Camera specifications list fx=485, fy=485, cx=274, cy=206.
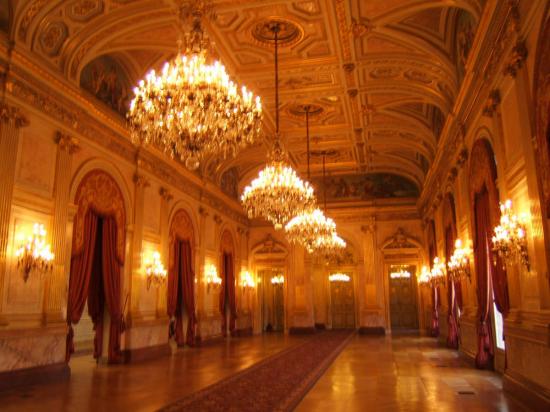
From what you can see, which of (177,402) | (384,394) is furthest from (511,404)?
(177,402)

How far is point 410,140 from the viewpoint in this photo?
14938 millimetres

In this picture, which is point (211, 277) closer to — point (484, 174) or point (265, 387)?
point (265, 387)

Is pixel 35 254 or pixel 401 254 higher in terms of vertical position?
pixel 401 254

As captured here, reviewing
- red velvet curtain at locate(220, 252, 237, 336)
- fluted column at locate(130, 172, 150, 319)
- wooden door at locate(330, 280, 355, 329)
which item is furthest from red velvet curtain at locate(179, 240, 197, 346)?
wooden door at locate(330, 280, 355, 329)

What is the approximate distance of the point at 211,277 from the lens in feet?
49.7

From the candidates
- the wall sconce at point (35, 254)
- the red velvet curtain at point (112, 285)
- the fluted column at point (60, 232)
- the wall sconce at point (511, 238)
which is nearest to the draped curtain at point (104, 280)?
the red velvet curtain at point (112, 285)

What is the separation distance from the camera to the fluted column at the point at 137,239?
10.7m

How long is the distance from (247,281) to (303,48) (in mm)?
11258

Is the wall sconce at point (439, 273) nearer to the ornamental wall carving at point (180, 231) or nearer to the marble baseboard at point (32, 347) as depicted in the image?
the ornamental wall carving at point (180, 231)

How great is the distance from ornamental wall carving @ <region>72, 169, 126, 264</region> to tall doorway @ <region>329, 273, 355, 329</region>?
12311mm

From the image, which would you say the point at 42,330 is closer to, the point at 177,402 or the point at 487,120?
the point at 177,402

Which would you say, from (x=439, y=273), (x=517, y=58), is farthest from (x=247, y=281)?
(x=517, y=58)

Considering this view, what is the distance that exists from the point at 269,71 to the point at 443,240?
22.3 ft

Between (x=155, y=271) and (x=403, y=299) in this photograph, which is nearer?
(x=155, y=271)
